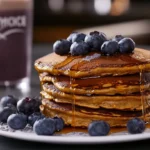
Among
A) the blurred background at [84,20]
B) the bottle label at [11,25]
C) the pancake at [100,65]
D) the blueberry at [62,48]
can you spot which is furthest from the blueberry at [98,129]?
the blurred background at [84,20]

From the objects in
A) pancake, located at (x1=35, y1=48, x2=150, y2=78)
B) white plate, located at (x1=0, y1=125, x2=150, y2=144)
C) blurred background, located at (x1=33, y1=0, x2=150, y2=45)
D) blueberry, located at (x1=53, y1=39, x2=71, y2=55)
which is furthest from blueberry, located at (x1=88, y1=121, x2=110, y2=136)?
blurred background, located at (x1=33, y1=0, x2=150, y2=45)

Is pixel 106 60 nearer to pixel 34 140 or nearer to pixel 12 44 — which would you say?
pixel 34 140

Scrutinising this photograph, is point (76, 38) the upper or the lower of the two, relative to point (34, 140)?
upper

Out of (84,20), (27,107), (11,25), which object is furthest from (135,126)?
(84,20)

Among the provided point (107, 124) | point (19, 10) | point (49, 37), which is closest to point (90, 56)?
point (107, 124)

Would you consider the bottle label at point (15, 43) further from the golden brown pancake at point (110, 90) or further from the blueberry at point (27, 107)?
the golden brown pancake at point (110, 90)
